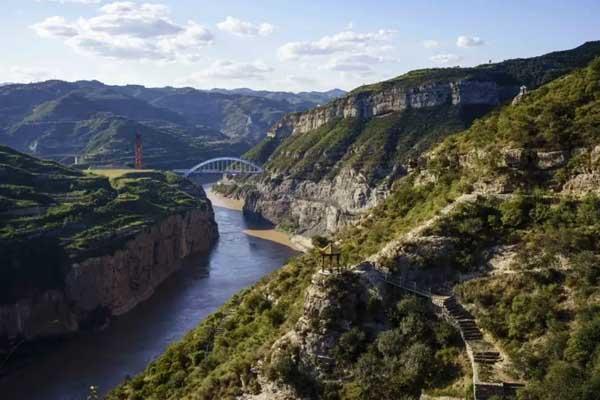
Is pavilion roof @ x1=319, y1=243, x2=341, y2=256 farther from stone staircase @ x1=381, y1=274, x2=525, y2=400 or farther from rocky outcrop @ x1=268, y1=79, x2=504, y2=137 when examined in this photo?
rocky outcrop @ x1=268, y1=79, x2=504, y2=137

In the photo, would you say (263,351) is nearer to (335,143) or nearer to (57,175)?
(57,175)

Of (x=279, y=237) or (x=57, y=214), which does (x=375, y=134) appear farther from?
(x=57, y=214)

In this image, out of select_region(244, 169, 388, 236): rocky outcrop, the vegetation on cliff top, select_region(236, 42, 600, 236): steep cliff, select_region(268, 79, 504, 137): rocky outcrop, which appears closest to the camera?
the vegetation on cliff top

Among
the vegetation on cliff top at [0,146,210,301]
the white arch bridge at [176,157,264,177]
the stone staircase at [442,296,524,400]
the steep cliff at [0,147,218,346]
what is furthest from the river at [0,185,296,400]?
the white arch bridge at [176,157,264,177]

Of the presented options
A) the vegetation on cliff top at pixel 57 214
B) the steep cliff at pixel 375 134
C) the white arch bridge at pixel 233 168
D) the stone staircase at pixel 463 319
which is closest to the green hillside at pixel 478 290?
the stone staircase at pixel 463 319

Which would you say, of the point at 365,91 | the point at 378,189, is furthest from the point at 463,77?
the point at 378,189

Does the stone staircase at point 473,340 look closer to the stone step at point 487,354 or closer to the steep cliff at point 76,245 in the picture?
the stone step at point 487,354

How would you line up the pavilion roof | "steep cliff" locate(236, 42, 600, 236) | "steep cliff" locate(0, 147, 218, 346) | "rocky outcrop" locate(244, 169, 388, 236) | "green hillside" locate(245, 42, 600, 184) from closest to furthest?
the pavilion roof → "steep cliff" locate(0, 147, 218, 346) → "rocky outcrop" locate(244, 169, 388, 236) → "steep cliff" locate(236, 42, 600, 236) → "green hillside" locate(245, 42, 600, 184)
